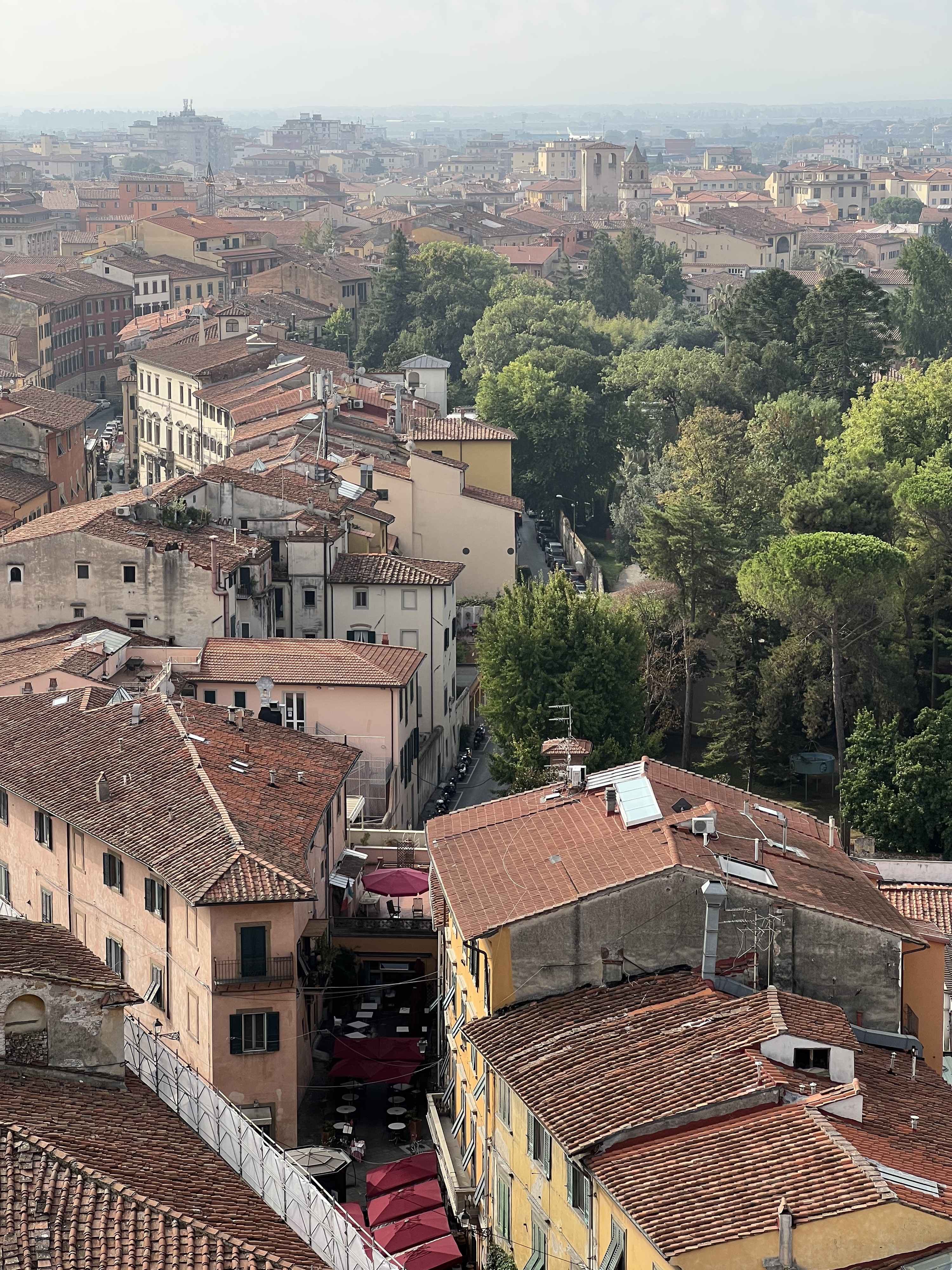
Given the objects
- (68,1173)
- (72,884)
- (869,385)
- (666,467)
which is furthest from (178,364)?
(68,1173)

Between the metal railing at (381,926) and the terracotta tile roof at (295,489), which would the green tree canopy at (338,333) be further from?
the metal railing at (381,926)

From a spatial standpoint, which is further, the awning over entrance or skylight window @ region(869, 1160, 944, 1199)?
the awning over entrance

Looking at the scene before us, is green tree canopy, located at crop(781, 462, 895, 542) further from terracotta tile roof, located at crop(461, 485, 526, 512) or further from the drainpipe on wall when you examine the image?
the drainpipe on wall

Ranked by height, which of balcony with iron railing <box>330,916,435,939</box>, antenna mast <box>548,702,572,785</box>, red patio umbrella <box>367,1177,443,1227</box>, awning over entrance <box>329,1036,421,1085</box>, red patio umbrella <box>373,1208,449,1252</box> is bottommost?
awning over entrance <box>329,1036,421,1085</box>

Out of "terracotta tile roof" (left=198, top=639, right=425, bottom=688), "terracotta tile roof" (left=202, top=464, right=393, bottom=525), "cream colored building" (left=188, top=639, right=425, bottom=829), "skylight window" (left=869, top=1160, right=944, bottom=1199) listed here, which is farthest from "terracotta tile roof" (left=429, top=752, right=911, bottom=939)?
"terracotta tile roof" (left=202, top=464, right=393, bottom=525)

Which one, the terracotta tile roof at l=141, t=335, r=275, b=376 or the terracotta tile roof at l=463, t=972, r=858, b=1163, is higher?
the terracotta tile roof at l=141, t=335, r=275, b=376

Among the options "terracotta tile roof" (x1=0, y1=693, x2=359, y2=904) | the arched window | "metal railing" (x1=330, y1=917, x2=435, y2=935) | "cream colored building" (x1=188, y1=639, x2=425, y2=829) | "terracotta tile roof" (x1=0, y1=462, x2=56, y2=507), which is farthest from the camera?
"terracotta tile roof" (x1=0, y1=462, x2=56, y2=507)

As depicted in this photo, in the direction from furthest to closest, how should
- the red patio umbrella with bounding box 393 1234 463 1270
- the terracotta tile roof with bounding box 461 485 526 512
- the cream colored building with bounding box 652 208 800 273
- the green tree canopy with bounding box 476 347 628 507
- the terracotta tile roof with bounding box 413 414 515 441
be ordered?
the cream colored building with bounding box 652 208 800 273
the green tree canopy with bounding box 476 347 628 507
the terracotta tile roof with bounding box 413 414 515 441
the terracotta tile roof with bounding box 461 485 526 512
the red patio umbrella with bounding box 393 1234 463 1270

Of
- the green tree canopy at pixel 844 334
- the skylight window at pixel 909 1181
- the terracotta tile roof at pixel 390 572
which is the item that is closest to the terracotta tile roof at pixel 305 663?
the terracotta tile roof at pixel 390 572

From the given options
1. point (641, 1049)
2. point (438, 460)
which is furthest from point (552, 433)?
point (641, 1049)
